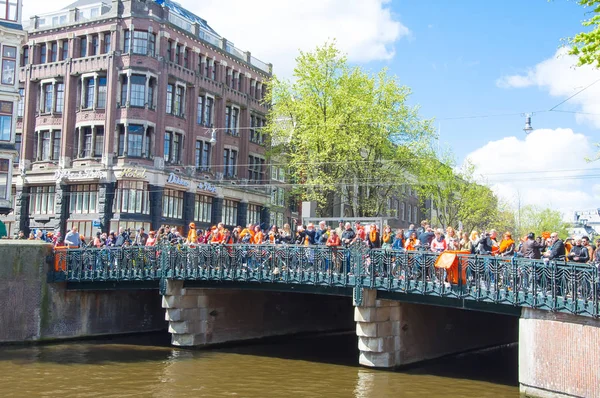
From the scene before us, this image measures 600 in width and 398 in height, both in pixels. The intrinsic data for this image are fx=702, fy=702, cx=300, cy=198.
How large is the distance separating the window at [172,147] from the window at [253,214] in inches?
403

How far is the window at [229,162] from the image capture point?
180 feet

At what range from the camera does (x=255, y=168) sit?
193 feet

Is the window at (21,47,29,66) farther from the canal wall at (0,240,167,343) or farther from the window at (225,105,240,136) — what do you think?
the canal wall at (0,240,167,343)

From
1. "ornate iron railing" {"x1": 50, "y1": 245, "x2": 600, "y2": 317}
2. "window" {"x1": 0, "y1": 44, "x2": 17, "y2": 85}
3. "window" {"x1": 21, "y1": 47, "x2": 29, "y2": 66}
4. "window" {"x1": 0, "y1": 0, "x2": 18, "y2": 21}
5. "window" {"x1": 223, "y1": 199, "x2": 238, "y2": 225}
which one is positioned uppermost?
"window" {"x1": 21, "y1": 47, "x2": 29, "y2": 66}

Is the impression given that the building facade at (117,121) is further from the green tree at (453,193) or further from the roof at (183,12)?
the green tree at (453,193)

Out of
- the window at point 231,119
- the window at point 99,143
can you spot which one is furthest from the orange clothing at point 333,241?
the window at point 231,119

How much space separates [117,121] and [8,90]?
407 inches

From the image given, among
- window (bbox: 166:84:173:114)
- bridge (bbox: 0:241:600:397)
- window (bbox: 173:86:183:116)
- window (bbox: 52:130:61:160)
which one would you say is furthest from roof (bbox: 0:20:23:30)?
window (bbox: 173:86:183:116)

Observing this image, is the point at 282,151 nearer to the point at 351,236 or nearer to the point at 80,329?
the point at 80,329

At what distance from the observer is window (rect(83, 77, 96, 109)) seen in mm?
47438

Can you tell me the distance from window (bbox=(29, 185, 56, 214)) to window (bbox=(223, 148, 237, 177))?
515 inches

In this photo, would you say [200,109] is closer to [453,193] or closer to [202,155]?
[202,155]

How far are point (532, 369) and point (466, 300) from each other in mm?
2797

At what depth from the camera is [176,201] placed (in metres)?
49.0
